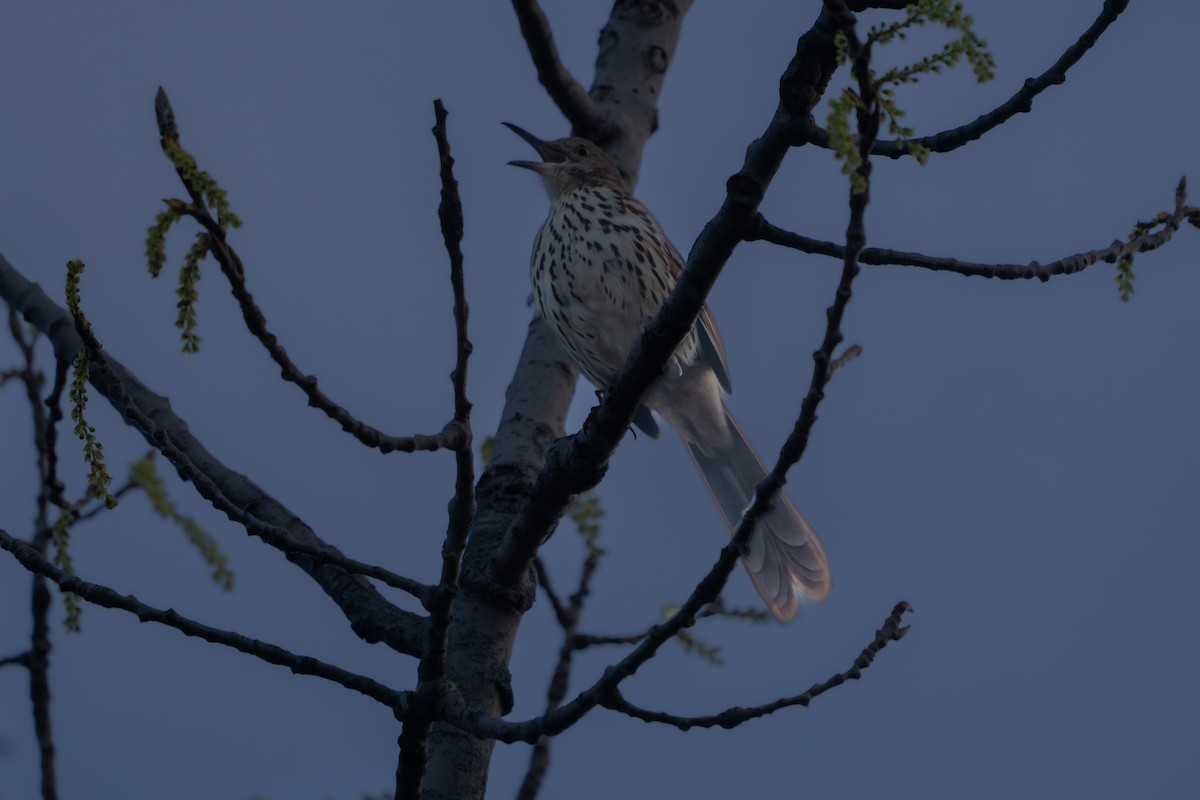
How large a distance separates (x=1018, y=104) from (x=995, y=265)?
0.36 metres

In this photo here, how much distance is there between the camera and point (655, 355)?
103 inches

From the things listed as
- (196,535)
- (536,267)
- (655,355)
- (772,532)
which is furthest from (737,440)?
(655,355)

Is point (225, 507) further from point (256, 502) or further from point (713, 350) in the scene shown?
point (713, 350)

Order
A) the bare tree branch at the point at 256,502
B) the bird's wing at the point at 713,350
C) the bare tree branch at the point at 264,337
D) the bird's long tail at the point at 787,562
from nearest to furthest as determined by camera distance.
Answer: the bare tree branch at the point at 264,337, the bare tree branch at the point at 256,502, the bird's long tail at the point at 787,562, the bird's wing at the point at 713,350

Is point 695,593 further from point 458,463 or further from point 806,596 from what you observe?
point 806,596

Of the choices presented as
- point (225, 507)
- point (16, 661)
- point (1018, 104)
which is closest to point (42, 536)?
point (16, 661)

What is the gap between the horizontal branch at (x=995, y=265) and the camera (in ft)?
Result: 7.73

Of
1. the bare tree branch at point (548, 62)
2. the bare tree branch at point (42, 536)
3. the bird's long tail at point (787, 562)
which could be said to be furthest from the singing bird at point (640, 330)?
the bare tree branch at point (42, 536)

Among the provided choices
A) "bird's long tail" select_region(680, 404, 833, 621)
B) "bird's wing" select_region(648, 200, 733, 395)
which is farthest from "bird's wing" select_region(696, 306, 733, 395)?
"bird's long tail" select_region(680, 404, 833, 621)

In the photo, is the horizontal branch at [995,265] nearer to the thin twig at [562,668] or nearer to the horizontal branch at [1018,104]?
the horizontal branch at [1018,104]

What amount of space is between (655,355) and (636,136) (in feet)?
7.28

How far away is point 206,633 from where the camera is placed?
7.79ft

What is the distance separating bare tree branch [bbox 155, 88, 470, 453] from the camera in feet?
6.56

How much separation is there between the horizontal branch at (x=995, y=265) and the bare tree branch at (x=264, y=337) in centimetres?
73
